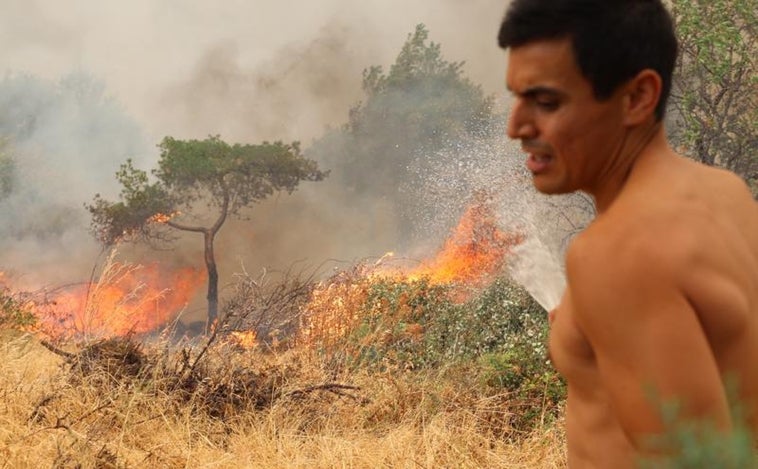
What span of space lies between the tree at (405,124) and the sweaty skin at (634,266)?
87.6 ft

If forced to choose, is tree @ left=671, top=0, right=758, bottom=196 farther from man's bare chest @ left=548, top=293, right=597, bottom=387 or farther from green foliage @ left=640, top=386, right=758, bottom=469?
green foliage @ left=640, top=386, right=758, bottom=469

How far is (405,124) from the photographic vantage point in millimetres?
31078

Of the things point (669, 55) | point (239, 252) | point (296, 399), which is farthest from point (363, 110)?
point (669, 55)

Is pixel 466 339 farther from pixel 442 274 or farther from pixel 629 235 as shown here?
pixel 629 235

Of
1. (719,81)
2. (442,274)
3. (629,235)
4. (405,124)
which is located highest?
(405,124)

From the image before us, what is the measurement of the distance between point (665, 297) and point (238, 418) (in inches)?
204

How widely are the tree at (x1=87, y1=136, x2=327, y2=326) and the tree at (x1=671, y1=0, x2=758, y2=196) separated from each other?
1469 cm

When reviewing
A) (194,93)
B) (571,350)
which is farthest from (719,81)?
(194,93)

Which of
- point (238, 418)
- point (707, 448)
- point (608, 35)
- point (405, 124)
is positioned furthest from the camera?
point (405, 124)

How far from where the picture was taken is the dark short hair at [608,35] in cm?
164

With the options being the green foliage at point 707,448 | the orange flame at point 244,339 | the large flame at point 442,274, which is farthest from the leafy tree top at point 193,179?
the green foliage at point 707,448

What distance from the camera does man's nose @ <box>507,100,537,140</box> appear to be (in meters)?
1.74

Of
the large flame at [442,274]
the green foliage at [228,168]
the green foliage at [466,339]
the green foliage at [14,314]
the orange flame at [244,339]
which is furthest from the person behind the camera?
the green foliage at [228,168]

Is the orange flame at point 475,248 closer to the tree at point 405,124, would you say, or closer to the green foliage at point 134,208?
the green foliage at point 134,208
